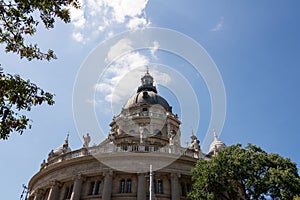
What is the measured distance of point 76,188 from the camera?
2620 centimetres

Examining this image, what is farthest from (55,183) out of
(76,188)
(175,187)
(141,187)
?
(175,187)

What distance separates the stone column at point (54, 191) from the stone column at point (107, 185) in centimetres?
692

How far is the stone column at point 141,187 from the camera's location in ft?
79.8

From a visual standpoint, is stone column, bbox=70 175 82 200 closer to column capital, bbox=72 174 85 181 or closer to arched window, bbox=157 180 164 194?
column capital, bbox=72 174 85 181

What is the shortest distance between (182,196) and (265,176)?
977 centimetres

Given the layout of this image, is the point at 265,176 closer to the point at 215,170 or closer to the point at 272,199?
the point at 272,199

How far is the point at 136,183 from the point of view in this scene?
2631 cm

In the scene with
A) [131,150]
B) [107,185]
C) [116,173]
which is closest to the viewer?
[107,185]

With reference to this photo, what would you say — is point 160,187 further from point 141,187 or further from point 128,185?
point 128,185

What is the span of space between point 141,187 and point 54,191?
36.5 ft

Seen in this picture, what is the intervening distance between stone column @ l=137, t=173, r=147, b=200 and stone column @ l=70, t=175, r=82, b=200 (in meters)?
→ 6.83

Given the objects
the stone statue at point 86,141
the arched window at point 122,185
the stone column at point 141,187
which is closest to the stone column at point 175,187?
the stone column at point 141,187

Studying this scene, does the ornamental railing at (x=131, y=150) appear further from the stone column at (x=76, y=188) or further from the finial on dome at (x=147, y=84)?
the finial on dome at (x=147, y=84)

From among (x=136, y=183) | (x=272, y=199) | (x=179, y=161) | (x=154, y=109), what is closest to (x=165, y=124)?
(x=154, y=109)
